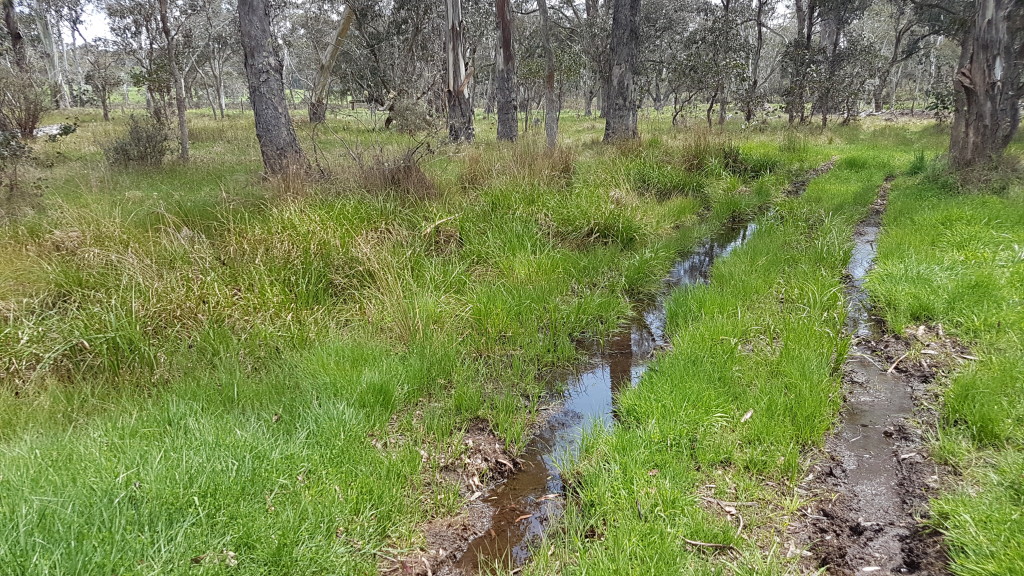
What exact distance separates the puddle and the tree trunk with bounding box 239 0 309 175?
25.4ft

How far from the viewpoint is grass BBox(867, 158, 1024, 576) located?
88.3 inches

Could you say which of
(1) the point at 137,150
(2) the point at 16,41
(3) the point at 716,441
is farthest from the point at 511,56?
(3) the point at 716,441

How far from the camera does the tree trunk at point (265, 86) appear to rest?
8.43 meters

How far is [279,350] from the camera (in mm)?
3957

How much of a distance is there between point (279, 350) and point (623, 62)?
10.8 metres

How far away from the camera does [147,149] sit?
10422 mm

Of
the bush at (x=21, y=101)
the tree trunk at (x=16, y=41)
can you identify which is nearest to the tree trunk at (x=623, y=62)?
the bush at (x=21, y=101)

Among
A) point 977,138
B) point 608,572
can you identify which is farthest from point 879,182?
point 608,572

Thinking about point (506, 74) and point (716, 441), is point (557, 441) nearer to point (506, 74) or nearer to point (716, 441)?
point (716, 441)

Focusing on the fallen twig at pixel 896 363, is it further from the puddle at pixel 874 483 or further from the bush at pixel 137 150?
the bush at pixel 137 150

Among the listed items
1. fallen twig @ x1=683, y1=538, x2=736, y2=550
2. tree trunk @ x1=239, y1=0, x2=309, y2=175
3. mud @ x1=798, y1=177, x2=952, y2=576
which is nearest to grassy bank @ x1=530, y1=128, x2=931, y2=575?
fallen twig @ x1=683, y1=538, x2=736, y2=550

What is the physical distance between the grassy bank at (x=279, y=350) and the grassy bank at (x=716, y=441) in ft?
2.41

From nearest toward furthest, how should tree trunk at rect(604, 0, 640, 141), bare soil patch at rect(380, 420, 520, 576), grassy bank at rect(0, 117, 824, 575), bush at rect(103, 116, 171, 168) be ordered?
grassy bank at rect(0, 117, 824, 575)
bare soil patch at rect(380, 420, 520, 576)
bush at rect(103, 116, 171, 168)
tree trunk at rect(604, 0, 640, 141)

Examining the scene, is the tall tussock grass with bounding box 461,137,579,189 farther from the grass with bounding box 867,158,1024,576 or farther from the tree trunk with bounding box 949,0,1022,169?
the tree trunk with bounding box 949,0,1022,169
